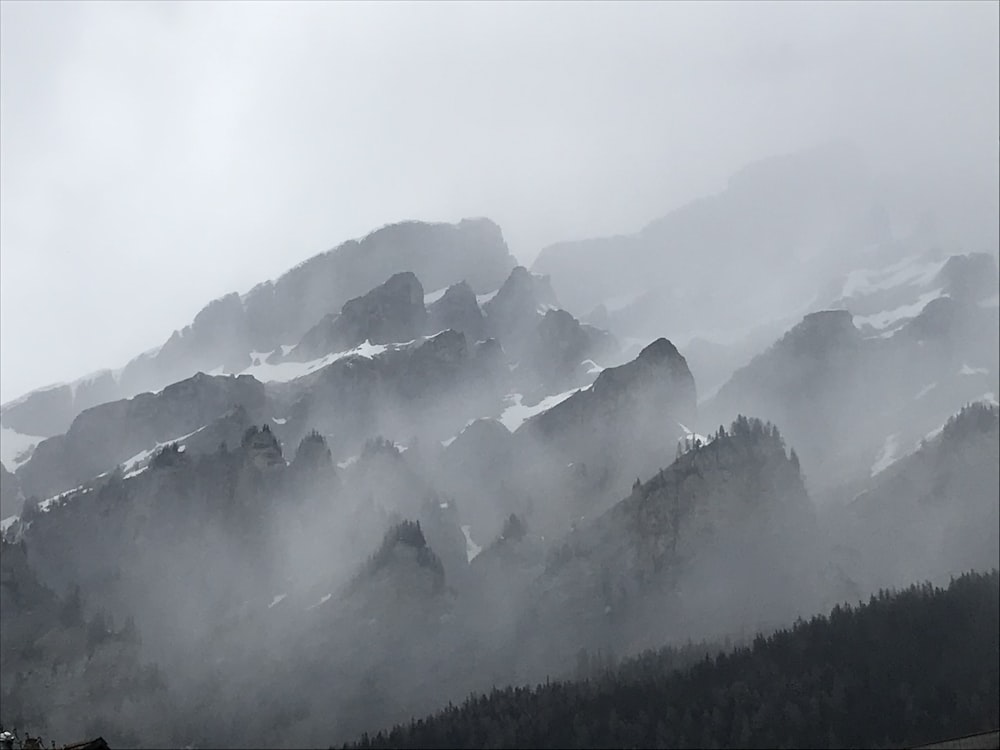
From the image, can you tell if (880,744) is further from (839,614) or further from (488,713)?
(488,713)

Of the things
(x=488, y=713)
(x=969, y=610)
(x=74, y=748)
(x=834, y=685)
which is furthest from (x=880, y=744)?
(x=74, y=748)

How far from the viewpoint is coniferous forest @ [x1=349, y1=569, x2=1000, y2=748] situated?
16438 centimetres

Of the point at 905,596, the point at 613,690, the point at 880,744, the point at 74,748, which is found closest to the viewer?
the point at 74,748

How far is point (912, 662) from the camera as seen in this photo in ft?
574

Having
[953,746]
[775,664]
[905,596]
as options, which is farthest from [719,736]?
[953,746]

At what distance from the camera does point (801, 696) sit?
170 metres

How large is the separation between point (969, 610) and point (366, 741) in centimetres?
9714

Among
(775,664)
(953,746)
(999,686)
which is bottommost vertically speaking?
(999,686)

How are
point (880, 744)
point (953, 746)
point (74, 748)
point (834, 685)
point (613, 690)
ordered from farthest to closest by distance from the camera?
1. point (613, 690)
2. point (834, 685)
3. point (880, 744)
4. point (953, 746)
5. point (74, 748)

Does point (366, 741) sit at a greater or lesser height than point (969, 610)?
greater

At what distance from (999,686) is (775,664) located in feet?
103

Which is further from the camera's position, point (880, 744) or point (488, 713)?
point (488, 713)

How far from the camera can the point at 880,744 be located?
160 meters

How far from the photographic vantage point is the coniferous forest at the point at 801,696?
164 meters
